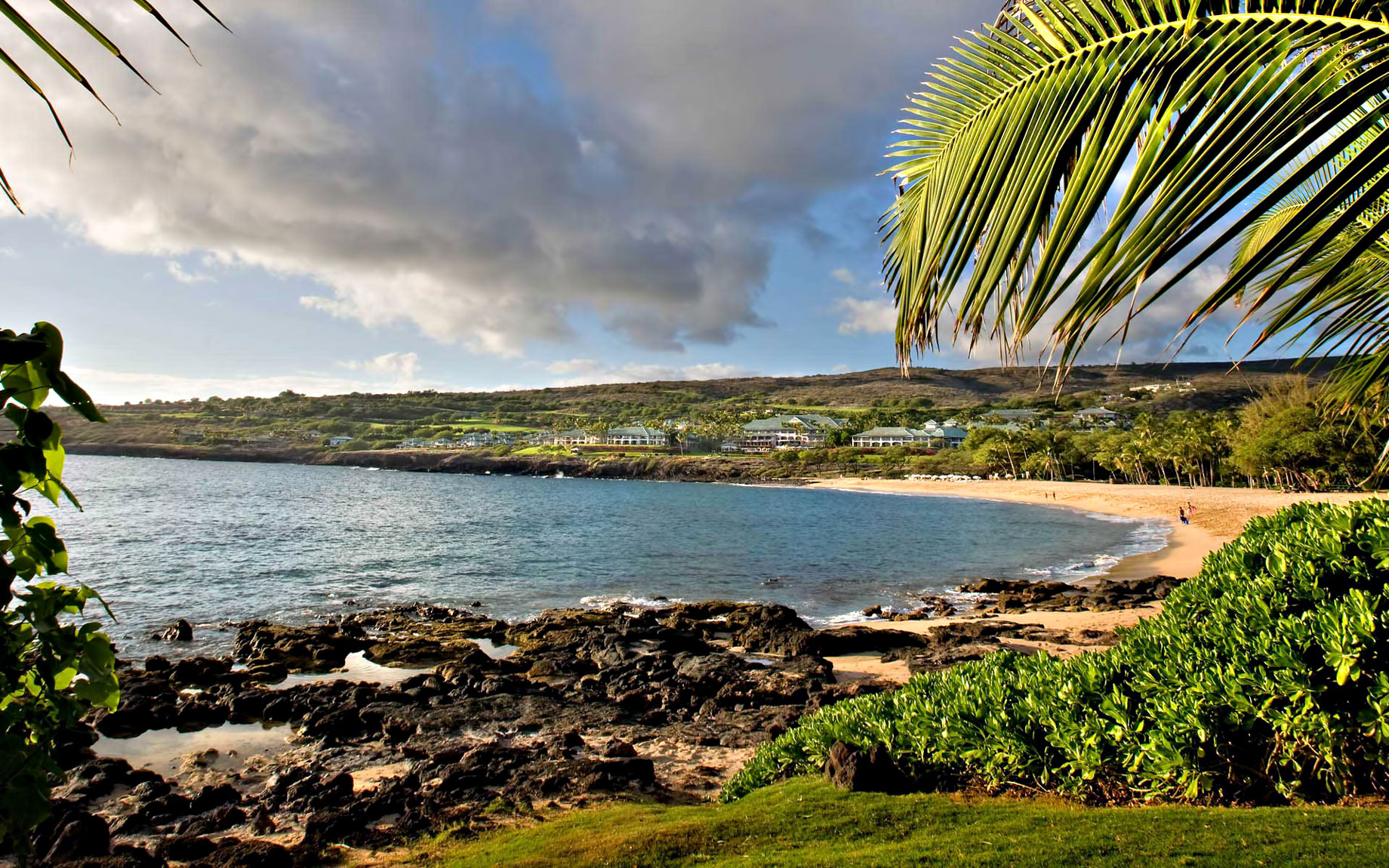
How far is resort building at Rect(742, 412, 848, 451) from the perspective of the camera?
527 ft

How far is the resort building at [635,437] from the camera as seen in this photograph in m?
164

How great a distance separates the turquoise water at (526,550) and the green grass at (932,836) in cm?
1804

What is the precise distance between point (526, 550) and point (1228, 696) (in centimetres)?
3994

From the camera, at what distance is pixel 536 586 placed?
105 ft

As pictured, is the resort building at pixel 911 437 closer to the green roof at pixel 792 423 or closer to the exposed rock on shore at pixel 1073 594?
the green roof at pixel 792 423

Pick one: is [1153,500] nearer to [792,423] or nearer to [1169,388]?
[792,423]

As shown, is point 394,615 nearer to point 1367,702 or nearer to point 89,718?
point 89,718

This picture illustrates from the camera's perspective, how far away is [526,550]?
42.6 metres

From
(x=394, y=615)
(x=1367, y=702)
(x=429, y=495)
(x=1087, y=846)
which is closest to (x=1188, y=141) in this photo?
(x=1087, y=846)

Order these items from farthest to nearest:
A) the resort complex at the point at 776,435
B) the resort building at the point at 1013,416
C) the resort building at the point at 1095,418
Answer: the resort building at the point at 1013,416, the resort complex at the point at 776,435, the resort building at the point at 1095,418

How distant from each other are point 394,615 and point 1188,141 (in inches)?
1056

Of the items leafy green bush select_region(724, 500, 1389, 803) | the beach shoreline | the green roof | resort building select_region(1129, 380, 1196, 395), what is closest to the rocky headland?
leafy green bush select_region(724, 500, 1389, 803)

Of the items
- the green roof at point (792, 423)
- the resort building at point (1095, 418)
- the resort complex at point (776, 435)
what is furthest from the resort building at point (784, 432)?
the resort building at point (1095, 418)

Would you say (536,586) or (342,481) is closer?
(536,586)
